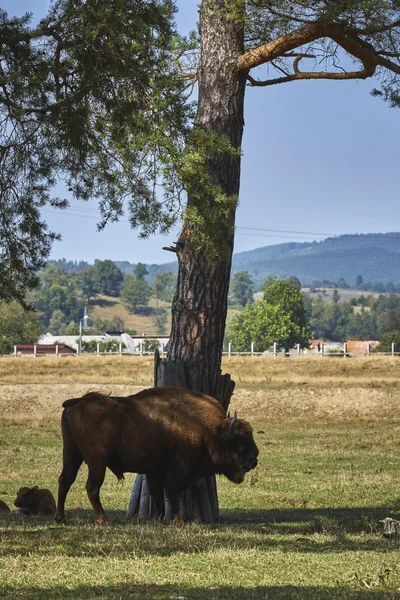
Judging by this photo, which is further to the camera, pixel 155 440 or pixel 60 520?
pixel 155 440

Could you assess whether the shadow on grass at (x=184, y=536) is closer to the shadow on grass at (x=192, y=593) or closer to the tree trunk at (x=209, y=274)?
the shadow on grass at (x=192, y=593)

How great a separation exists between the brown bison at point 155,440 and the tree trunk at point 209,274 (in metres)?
1.35

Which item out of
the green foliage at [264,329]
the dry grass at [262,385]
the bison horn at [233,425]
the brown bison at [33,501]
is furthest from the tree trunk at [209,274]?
the green foliage at [264,329]

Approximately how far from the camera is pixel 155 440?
485 inches

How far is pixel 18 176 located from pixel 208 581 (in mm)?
7576

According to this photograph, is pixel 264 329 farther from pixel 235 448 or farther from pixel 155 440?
pixel 155 440

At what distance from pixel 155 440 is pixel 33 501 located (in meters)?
2.21

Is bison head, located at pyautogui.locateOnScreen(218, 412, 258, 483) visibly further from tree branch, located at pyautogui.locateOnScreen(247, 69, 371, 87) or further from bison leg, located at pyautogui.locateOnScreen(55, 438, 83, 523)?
tree branch, located at pyautogui.locateOnScreen(247, 69, 371, 87)

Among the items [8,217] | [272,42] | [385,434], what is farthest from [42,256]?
[385,434]

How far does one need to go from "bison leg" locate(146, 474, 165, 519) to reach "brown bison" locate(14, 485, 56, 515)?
1.45 metres

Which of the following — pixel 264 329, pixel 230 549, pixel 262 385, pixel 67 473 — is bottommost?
pixel 262 385

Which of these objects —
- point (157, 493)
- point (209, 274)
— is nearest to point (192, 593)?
point (157, 493)

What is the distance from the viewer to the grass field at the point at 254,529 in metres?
8.38

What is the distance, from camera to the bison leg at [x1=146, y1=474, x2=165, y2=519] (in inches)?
513
